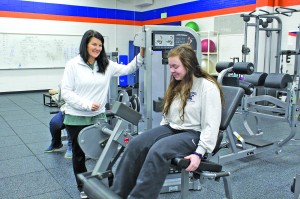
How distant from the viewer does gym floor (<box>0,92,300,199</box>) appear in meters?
2.68

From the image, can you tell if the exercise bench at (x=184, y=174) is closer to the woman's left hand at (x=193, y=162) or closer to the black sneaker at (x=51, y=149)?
the woman's left hand at (x=193, y=162)

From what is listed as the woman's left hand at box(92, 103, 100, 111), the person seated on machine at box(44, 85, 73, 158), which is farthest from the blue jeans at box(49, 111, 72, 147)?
the woman's left hand at box(92, 103, 100, 111)

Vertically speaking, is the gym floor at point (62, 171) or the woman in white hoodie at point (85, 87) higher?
the woman in white hoodie at point (85, 87)

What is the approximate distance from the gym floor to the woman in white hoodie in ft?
1.95

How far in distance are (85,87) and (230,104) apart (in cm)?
116

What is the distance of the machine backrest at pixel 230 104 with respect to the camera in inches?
81.0

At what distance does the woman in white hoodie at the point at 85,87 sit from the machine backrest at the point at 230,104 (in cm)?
100

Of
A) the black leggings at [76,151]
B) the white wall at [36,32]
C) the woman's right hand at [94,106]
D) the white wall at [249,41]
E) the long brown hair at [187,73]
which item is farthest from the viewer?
the white wall at [36,32]

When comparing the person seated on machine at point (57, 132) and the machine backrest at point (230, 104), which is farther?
the person seated on machine at point (57, 132)

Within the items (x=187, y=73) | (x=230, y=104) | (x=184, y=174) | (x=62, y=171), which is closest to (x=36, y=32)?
(x=62, y=171)

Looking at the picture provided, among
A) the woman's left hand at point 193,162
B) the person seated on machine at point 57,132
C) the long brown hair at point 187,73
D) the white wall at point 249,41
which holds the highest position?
the white wall at point 249,41

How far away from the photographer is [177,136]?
6.29 ft

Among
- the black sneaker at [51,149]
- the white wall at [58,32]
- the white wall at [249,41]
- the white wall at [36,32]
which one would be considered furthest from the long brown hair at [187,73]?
the white wall at [36,32]

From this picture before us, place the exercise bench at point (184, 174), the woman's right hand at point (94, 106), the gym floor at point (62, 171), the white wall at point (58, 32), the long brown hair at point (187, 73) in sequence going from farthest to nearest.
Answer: the white wall at point (58, 32) < the gym floor at point (62, 171) < the woman's right hand at point (94, 106) < the long brown hair at point (187, 73) < the exercise bench at point (184, 174)
